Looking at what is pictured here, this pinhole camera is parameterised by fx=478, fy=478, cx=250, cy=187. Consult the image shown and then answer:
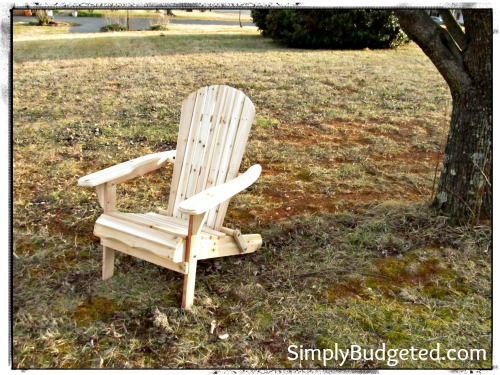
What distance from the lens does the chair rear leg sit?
111 inches

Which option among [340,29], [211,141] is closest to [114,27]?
[340,29]

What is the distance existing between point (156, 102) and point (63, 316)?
175 inches

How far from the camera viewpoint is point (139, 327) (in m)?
2.50

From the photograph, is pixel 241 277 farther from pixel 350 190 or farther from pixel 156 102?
pixel 156 102

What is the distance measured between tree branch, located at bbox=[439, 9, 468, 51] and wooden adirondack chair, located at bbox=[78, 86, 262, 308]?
1.40 meters

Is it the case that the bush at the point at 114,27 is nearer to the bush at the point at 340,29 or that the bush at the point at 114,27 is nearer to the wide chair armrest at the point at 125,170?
the bush at the point at 340,29

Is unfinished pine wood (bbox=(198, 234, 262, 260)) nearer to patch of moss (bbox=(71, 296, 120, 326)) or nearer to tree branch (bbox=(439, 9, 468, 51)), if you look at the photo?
patch of moss (bbox=(71, 296, 120, 326))

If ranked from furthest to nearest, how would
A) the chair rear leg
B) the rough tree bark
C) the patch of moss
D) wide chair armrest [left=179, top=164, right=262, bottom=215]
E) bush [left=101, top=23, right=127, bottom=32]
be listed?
bush [left=101, top=23, right=127, bottom=32]
the rough tree bark
the chair rear leg
the patch of moss
wide chair armrest [left=179, top=164, right=262, bottom=215]

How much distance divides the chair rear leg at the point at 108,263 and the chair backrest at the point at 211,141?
0.50 m

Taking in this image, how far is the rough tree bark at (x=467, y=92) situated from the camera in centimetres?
299

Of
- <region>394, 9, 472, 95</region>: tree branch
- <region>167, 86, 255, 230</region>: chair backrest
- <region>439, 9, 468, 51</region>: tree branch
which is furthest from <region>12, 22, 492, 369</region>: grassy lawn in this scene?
<region>439, 9, 468, 51</region>: tree branch

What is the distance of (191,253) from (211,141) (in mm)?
926

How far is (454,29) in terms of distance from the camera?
3.14 meters

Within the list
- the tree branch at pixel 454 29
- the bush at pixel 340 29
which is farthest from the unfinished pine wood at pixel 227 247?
the bush at pixel 340 29
